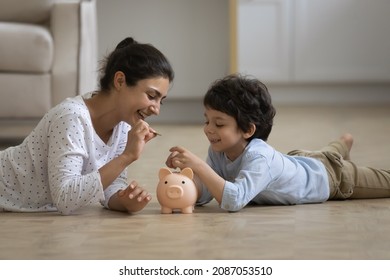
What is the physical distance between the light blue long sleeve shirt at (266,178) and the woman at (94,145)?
0.20 m

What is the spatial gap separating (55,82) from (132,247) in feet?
5.44

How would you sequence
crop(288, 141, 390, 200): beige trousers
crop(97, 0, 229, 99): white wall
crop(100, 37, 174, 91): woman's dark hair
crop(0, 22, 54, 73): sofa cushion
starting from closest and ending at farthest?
crop(100, 37, 174, 91): woman's dark hair
crop(288, 141, 390, 200): beige trousers
crop(0, 22, 54, 73): sofa cushion
crop(97, 0, 229, 99): white wall

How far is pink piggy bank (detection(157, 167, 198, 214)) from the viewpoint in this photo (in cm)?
207

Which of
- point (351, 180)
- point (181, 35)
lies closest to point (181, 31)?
point (181, 35)

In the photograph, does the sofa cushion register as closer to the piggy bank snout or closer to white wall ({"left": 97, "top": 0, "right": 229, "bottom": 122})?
white wall ({"left": 97, "top": 0, "right": 229, "bottom": 122})

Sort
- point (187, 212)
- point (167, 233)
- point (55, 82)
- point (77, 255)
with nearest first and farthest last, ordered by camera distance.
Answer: point (77, 255) → point (167, 233) → point (187, 212) → point (55, 82)

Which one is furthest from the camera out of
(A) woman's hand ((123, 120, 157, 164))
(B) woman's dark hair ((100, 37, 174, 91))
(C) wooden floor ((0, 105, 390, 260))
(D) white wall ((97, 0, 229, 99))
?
(D) white wall ((97, 0, 229, 99))

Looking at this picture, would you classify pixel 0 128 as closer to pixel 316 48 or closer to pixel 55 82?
pixel 55 82

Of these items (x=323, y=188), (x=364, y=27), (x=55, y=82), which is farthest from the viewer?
(x=364, y=27)

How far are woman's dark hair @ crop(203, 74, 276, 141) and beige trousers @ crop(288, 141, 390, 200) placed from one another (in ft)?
0.78

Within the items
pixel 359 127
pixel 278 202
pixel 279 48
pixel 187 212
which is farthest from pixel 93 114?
pixel 279 48

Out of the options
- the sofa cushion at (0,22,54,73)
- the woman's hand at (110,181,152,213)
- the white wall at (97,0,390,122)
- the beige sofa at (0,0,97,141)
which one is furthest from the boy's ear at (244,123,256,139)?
the white wall at (97,0,390,122)

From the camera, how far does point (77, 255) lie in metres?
1.69

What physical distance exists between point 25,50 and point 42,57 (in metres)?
0.06
